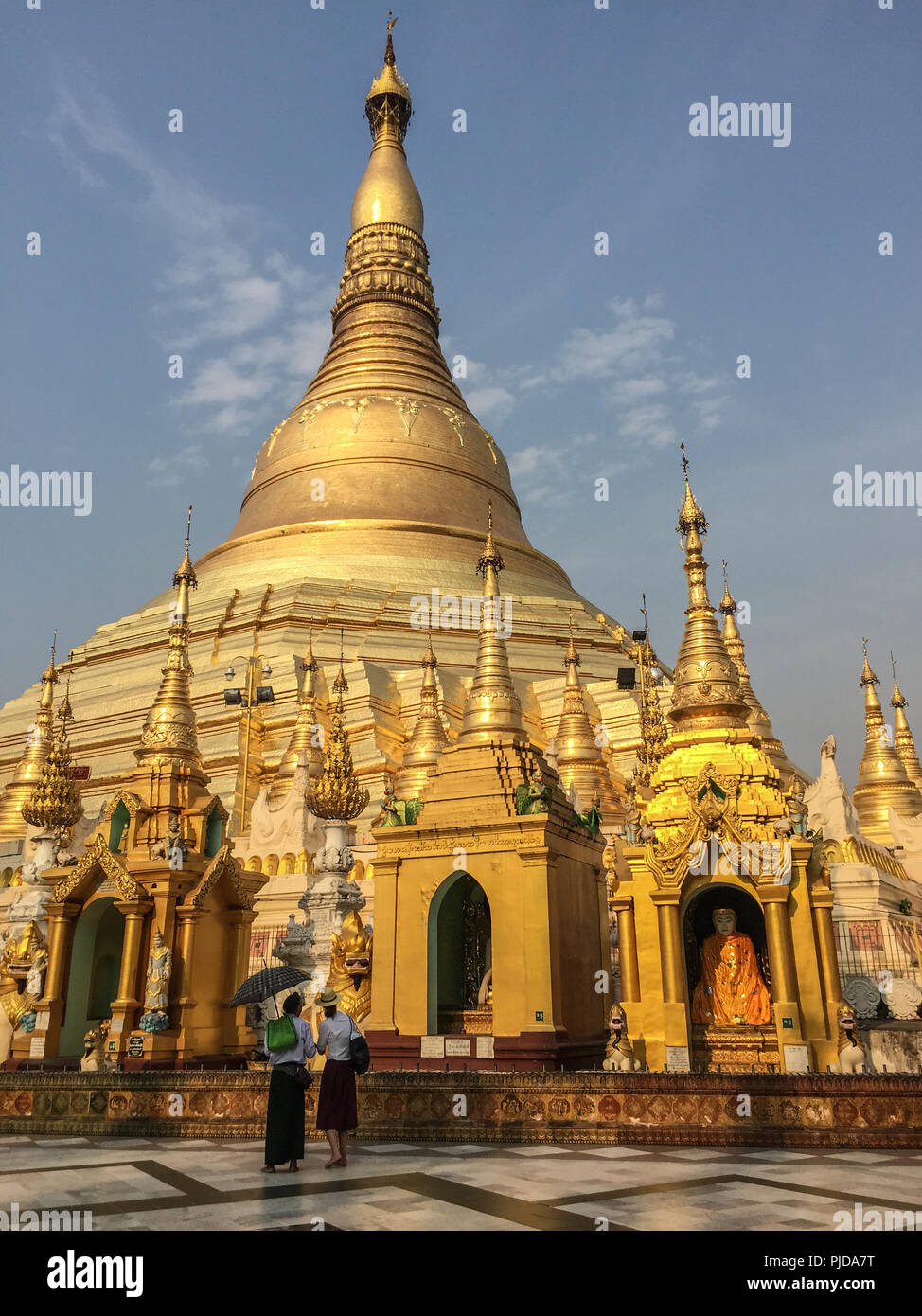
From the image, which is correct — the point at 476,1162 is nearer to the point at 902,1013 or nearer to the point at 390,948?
the point at 390,948

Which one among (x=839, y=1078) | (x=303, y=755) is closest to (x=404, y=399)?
(x=303, y=755)

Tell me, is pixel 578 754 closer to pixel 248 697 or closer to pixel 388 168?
pixel 248 697

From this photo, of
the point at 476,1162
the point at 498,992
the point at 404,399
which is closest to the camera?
the point at 476,1162

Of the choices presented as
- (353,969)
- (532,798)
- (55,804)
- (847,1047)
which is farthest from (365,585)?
(847,1047)

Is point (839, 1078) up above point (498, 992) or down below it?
below

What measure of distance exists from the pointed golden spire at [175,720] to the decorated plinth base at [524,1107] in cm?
640

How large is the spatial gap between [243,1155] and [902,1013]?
10.9m

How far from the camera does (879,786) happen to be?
2712cm

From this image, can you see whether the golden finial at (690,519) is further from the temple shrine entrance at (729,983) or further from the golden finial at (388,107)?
the golden finial at (388,107)

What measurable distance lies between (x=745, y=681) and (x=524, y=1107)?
595 inches

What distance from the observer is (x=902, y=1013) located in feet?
48.4

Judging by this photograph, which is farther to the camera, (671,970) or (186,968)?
(186,968)
